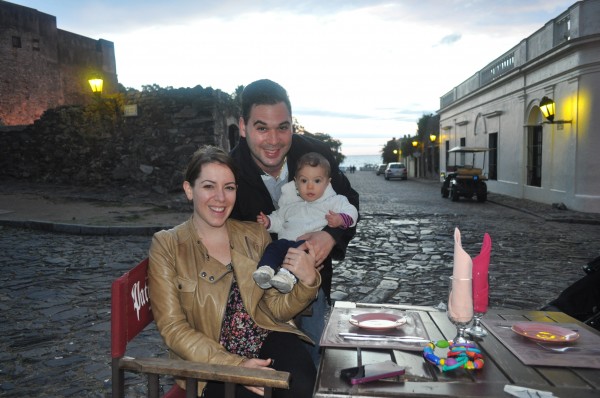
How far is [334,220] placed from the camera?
10.0 ft

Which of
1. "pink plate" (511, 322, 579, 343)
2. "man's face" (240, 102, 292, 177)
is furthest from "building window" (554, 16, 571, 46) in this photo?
"pink plate" (511, 322, 579, 343)

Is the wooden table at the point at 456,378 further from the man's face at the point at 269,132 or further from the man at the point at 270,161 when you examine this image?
the man's face at the point at 269,132

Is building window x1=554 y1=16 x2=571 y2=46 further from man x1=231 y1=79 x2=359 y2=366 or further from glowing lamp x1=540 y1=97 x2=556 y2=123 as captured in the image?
man x1=231 y1=79 x2=359 y2=366

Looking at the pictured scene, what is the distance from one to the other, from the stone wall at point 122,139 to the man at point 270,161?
11.0 meters

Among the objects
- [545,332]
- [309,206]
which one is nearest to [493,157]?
[309,206]

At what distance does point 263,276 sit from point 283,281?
101 mm

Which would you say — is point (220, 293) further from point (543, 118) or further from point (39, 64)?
point (39, 64)

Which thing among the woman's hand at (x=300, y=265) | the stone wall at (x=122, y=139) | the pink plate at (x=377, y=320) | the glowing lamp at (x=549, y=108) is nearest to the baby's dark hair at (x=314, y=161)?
the woman's hand at (x=300, y=265)

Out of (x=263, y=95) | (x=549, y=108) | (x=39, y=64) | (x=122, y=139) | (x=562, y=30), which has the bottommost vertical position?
(x=263, y=95)

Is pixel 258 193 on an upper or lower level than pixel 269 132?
lower

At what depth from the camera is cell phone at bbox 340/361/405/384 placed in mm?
1646

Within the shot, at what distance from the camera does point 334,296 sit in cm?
536

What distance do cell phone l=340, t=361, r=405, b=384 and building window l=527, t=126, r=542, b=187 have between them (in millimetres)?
17410

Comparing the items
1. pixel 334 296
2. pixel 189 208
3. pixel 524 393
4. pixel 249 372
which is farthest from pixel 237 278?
pixel 189 208
